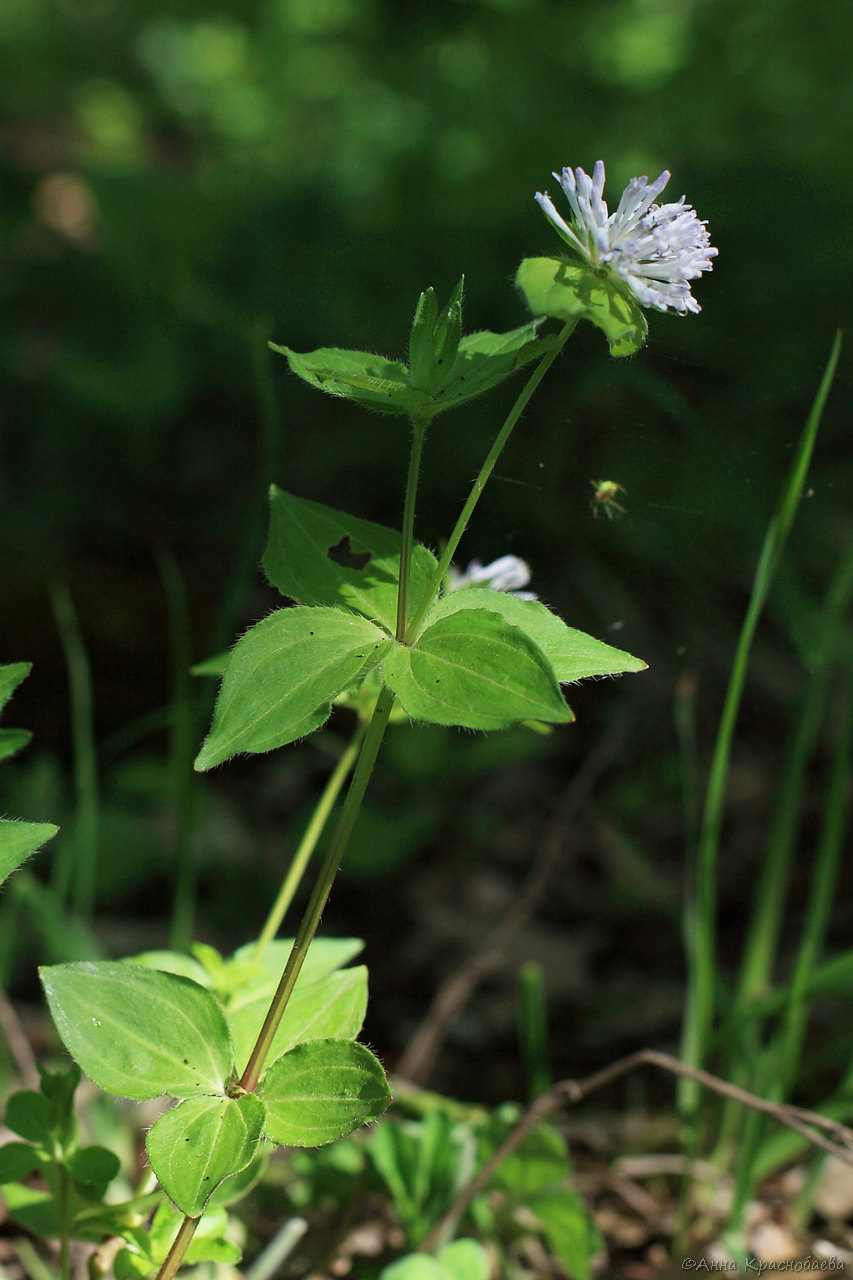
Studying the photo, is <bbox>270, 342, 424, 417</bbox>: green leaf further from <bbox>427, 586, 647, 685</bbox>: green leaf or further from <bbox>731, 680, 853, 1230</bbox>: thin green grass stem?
<bbox>731, 680, 853, 1230</bbox>: thin green grass stem

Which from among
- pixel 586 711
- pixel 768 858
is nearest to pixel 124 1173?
pixel 768 858

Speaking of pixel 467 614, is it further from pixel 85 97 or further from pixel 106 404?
pixel 85 97

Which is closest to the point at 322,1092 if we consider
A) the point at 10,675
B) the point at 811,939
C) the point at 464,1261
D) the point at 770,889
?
the point at 10,675

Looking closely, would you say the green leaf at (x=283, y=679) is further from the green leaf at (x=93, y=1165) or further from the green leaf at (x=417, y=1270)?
the green leaf at (x=417, y=1270)

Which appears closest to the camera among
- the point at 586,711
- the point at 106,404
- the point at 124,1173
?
the point at 124,1173

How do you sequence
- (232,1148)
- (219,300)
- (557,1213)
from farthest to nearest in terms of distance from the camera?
(219,300), (557,1213), (232,1148)

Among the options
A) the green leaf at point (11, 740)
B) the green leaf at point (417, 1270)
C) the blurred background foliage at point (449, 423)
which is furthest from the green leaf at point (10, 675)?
the green leaf at point (417, 1270)
